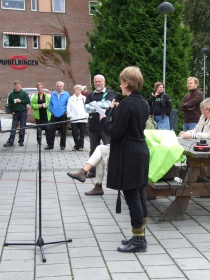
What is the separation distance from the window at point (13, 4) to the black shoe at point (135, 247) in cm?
3707

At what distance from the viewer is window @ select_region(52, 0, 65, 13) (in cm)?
4056

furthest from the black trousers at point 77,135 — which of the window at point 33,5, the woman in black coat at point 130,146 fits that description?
the window at point 33,5

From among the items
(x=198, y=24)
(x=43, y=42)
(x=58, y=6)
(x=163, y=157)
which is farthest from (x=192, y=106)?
(x=58, y=6)

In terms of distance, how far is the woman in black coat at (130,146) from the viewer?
4598 millimetres

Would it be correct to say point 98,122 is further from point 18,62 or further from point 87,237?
point 18,62

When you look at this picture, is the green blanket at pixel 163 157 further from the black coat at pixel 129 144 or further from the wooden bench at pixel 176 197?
the black coat at pixel 129 144

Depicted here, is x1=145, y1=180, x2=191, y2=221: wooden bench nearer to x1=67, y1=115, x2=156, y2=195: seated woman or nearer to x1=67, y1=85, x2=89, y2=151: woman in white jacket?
x1=67, y1=115, x2=156, y2=195: seated woman

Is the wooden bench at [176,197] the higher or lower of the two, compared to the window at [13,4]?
lower

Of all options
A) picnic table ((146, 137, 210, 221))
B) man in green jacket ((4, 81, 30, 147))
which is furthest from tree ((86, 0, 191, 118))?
picnic table ((146, 137, 210, 221))

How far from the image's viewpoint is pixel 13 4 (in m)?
39.3

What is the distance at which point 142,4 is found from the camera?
15430 millimetres

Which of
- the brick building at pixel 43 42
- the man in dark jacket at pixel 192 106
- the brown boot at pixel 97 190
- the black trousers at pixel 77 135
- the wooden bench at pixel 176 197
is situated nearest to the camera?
the wooden bench at pixel 176 197

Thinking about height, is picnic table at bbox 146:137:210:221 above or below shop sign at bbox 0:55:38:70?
below

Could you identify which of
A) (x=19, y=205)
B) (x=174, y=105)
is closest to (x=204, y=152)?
(x=19, y=205)
